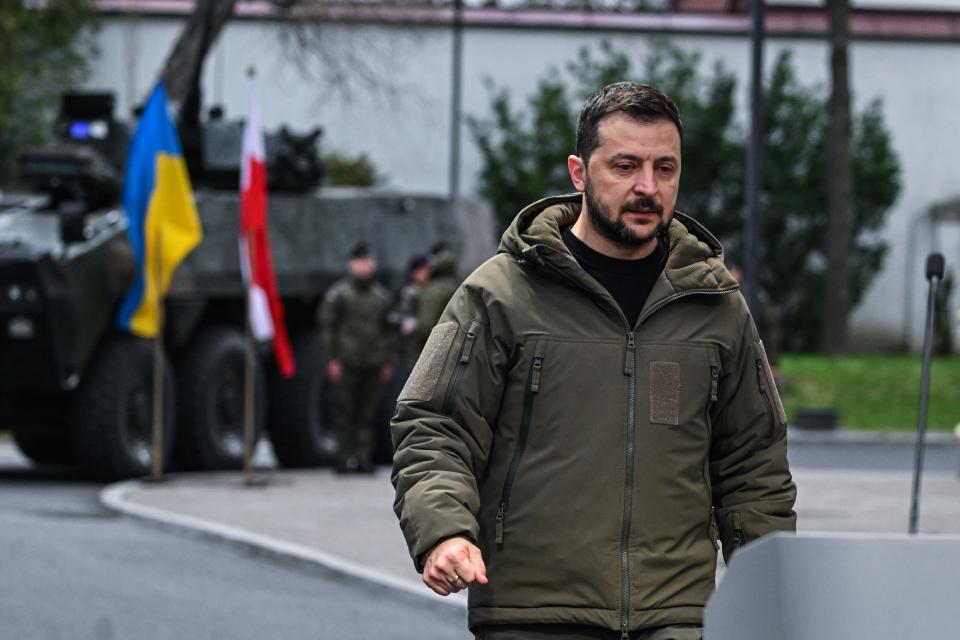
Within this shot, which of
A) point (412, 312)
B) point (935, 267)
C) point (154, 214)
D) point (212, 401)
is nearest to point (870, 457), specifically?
point (412, 312)

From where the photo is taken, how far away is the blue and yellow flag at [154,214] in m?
17.3

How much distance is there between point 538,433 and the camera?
4.36 meters

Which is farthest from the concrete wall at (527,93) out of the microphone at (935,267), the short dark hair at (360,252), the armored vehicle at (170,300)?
the microphone at (935,267)

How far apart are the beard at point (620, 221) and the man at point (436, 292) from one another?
45.3 ft

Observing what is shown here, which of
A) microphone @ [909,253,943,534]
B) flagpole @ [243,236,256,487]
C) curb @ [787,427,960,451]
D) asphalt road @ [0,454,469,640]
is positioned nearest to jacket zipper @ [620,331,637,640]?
microphone @ [909,253,943,534]

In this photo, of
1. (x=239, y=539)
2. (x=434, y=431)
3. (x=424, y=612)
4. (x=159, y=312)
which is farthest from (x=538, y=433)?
(x=159, y=312)

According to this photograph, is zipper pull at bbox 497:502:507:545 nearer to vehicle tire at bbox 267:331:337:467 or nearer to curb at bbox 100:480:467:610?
curb at bbox 100:480:467:610

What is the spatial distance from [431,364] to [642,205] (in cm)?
53

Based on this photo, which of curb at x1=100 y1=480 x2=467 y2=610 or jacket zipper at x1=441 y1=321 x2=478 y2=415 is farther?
curb at x1=100 y1=480 x2=467 y2=610

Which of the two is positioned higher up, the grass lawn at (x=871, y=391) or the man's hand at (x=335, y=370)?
the man's hand at (x=335, y=370)

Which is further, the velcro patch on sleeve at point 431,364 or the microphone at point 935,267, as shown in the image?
the microphone at point 935,267

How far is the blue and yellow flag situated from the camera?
17.3 meters

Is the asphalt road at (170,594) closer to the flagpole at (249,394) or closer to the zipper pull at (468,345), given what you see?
the flagpole at (249,394)

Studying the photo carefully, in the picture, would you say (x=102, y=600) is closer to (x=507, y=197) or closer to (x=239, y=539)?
(x=239, y=539)
